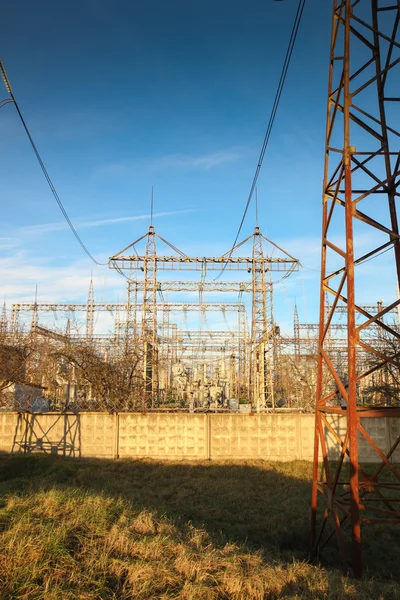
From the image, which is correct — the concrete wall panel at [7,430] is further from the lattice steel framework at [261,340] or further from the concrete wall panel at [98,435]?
the lattice steel framework at [261,340]

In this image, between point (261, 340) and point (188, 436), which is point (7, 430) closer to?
point (188, 436)

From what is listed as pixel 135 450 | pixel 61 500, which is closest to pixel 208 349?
pixel 135 450

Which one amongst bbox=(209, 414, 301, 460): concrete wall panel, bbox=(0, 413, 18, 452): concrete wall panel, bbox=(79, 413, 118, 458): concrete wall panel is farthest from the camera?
bbox=(0, 413, 18, 452): concrete wall panel

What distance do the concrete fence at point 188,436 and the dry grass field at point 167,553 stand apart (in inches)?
168

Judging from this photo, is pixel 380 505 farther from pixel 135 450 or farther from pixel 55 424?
pixel 55 424

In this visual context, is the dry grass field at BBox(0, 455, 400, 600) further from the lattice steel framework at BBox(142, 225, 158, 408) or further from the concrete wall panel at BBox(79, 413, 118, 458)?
the lattice steel framework at BBox(142, 225, 158, 408)

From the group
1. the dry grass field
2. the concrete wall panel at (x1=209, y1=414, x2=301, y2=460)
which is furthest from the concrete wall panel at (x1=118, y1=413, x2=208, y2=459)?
the dry grass field

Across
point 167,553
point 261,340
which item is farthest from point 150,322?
point 167,553

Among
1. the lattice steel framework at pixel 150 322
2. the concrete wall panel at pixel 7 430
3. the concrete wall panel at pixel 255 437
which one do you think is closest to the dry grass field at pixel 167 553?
the concrete wall panel at pixel 255 437

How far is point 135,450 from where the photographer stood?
49.5 ft

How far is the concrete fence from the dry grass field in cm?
428

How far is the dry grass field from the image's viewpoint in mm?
4711

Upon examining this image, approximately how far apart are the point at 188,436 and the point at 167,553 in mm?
9431

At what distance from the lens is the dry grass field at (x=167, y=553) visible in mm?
4711
